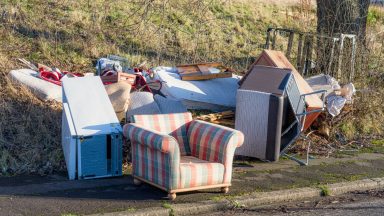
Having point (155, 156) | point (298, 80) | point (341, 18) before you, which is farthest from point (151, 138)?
point (341, 18)

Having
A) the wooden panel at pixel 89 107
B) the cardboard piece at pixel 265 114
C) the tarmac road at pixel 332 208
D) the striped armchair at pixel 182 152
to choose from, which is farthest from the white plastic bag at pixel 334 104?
the wooden panel at pixel 89 107

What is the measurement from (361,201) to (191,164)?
2.20 metres

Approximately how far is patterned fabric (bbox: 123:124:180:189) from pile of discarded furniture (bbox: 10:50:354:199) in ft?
0.03

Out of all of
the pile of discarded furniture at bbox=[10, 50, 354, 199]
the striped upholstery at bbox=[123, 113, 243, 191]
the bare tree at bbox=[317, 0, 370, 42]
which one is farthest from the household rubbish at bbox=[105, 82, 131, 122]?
the bare tree at bbox=[317, 0, 370, 42]

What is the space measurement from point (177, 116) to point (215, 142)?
807 millimetres

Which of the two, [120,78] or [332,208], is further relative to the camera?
[120,78]

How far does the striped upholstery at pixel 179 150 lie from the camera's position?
7406 mm

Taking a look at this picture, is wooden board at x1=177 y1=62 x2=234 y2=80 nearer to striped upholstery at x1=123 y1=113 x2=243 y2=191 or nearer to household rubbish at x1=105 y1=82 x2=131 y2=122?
household rubbish at x1=105 y1=82 x2=131 y2=122

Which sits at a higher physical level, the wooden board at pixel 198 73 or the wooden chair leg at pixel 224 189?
the wooden board at pixel 198 73

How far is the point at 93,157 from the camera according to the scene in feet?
26.9

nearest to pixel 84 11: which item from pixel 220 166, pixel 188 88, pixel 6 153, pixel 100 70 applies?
pixel 100 70

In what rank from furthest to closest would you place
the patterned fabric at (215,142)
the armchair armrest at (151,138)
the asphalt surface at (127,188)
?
1. the patterned fabric at (215,142)
2. the armchair armrest at (151,138)
3. the asphalt surface at (127,188)

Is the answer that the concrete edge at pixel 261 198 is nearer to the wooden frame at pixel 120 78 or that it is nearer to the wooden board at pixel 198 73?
the wooden frame at pixel 120 78

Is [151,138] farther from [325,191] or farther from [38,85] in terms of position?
[38,85]
